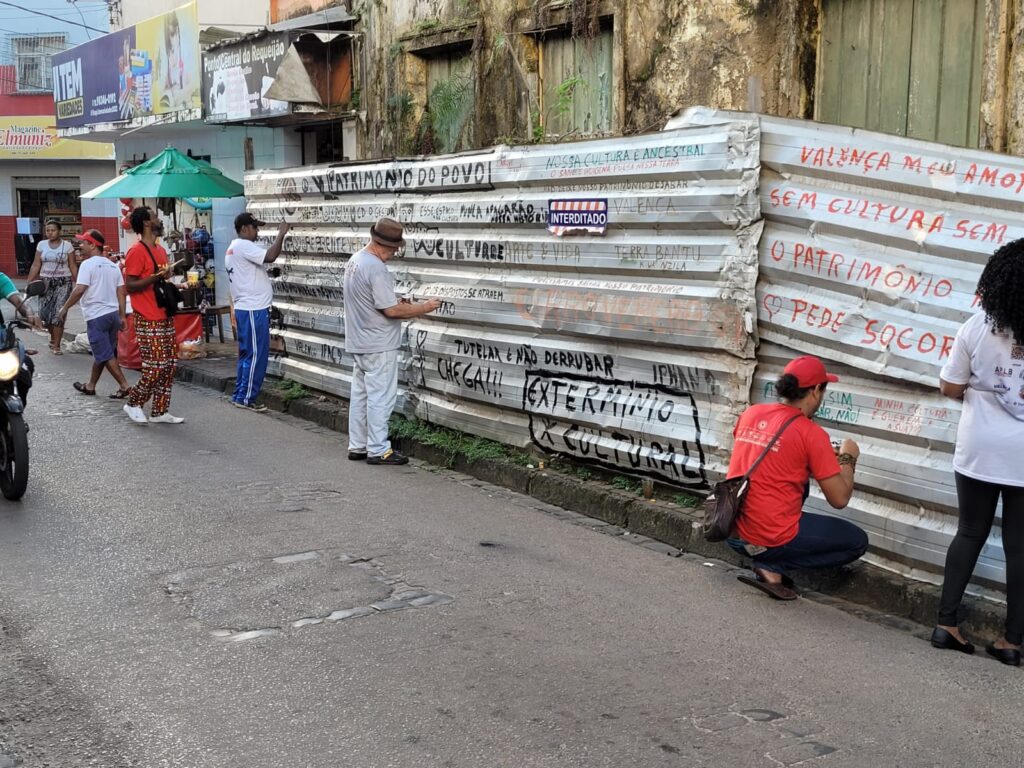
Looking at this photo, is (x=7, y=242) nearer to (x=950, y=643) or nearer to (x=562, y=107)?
(x=562, y=107)

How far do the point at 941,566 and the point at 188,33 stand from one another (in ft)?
50.2

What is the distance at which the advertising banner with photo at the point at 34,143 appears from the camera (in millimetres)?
35000

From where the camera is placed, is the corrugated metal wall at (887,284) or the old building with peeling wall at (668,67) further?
the old building with peeling wall at (668,67)

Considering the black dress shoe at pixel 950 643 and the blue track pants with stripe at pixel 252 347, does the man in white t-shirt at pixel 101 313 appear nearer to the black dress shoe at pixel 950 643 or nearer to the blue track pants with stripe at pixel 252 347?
the blue track pants with stripe at pixel 252 347

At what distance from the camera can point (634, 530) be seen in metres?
7.17

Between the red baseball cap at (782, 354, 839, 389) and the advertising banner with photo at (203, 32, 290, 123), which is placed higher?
the advertising banner with photo at (203, 32, 290, 123)

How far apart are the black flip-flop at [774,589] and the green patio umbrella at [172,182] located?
35.6 feet

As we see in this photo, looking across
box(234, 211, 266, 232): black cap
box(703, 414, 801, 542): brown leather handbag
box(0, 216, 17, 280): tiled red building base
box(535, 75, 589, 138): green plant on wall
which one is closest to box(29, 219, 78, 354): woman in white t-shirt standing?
box(234, 211, 266, 232): black cap

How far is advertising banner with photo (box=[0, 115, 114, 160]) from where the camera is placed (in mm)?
35000

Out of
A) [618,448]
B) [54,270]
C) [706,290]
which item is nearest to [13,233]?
[54,270]

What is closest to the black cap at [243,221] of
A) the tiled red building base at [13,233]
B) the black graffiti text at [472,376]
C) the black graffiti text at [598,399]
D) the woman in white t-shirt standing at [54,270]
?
the black graffiti text at [472,376]

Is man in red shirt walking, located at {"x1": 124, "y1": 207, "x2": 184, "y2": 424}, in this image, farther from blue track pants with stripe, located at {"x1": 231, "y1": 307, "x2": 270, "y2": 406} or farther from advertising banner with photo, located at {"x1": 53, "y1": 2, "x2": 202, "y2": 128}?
advertising banner with photo, located at {"x1": 53, "y1": 2, "x2": 202, "y2": 128}

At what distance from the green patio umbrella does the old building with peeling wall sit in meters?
2.01

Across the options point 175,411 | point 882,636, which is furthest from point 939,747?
point 175,411
